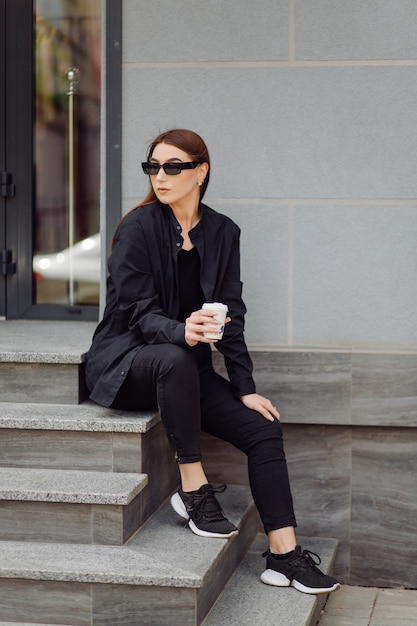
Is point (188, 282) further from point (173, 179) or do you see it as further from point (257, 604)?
point (257, 604)

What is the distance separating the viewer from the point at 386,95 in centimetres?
445

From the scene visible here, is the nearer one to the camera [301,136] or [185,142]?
[185,142]

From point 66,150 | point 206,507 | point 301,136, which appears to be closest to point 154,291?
point 206,507

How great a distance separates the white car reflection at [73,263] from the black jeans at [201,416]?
5.40 ft

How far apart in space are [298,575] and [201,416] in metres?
0.74

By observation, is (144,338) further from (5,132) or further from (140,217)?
(5,132)

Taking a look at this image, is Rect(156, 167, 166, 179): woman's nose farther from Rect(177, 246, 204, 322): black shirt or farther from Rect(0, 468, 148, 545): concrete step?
Rect(0, 468, 148, 545): concrete step

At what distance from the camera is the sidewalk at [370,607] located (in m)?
4.12

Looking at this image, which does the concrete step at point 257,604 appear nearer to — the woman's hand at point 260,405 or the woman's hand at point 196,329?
the woman's hand at point 260,405

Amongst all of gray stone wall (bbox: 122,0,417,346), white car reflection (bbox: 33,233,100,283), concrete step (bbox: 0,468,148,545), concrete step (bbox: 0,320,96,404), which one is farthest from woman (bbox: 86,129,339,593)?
white car reflection (bbox: 33,233,100,283)

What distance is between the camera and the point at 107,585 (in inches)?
134

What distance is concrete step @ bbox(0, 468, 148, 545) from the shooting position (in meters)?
3.62

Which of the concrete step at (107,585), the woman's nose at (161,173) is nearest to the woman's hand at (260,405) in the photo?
the concrete step at (107,585)

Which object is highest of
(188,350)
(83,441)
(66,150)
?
(66,150)
